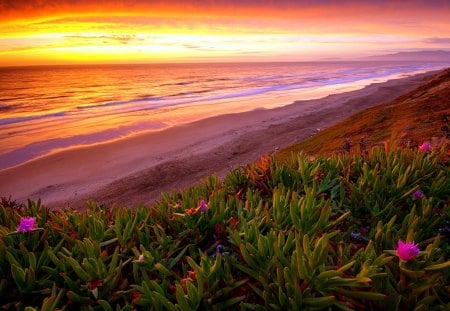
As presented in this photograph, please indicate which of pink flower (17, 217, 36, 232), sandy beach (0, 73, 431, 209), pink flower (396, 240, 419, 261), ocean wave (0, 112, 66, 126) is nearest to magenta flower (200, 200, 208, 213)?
pink flower (17, 217, 36, 232)

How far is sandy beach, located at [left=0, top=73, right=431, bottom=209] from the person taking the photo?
9.23 metres

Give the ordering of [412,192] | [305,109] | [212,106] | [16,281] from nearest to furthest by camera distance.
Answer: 1. [16,281]
2. [412,192]
3. [305,109]
4. [212,106]

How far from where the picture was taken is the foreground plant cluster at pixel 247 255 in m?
1.70

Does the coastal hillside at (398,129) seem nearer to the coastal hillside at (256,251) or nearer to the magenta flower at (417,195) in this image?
the coastal hillside at (256,251)

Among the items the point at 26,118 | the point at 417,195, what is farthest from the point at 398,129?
the point at 26,118

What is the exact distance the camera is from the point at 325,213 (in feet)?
7.61

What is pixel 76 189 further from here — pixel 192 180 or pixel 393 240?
pixel 393 240

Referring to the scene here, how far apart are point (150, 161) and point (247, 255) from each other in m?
10.0

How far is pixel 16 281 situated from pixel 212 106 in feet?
72.5

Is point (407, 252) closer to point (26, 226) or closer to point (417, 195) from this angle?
point (417, 195)

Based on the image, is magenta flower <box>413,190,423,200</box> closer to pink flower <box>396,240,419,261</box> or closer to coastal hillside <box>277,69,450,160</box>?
pink flower <box>396,240,419,261</box>

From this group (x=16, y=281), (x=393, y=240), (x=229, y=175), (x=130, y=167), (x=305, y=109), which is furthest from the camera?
(x=305, y=109)

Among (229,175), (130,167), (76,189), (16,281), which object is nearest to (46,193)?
(76,189)

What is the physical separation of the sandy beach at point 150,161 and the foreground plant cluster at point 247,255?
3.91 meters
